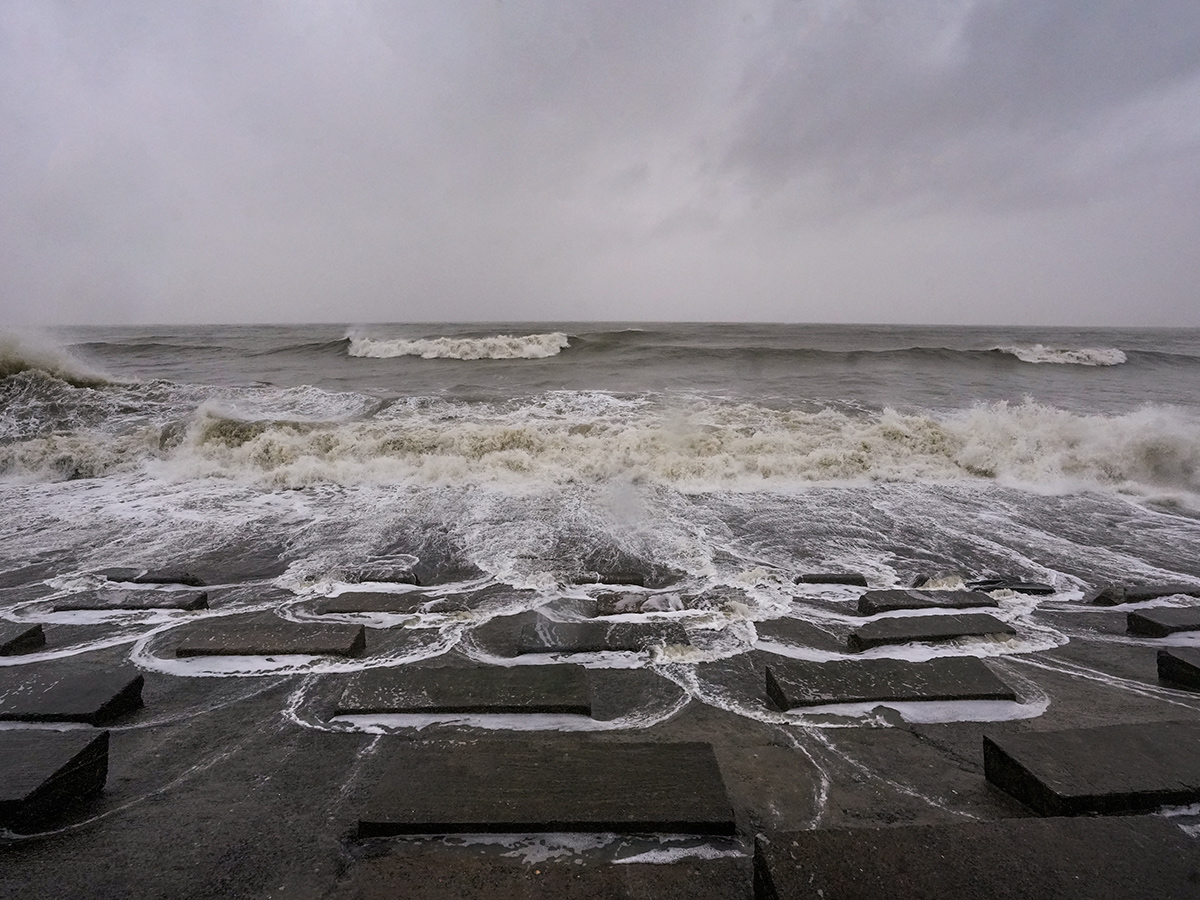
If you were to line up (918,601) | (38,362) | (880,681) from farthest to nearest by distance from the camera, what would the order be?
(38,362), (918,601), (880,681)

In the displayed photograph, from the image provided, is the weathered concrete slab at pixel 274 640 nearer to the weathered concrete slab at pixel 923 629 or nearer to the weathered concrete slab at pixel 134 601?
the weathered concrete slab at pixel 134 601

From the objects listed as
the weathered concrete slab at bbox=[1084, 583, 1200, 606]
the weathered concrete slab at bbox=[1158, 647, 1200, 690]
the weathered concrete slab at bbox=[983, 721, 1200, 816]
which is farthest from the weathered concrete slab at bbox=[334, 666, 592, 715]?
the weathered concrete slab at bbox=[1084, 583, 1200, 606]

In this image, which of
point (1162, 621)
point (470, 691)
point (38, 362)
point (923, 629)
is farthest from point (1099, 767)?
point (38, 362)

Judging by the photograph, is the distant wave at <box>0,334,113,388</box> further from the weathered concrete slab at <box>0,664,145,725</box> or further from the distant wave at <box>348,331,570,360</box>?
the weathered concrete slab at <box>0,664,145,725</box>

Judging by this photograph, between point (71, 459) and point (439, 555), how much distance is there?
23.7ft

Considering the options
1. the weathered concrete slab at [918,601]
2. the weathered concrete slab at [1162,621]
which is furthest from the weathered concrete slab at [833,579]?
the weathered concrete slab at [1162,621]

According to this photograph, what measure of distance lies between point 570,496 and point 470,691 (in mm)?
4550

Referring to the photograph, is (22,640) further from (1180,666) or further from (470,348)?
(470,348)

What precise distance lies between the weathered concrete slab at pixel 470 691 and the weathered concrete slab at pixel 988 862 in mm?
1289

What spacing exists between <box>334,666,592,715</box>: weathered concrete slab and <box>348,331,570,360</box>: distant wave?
2125cm

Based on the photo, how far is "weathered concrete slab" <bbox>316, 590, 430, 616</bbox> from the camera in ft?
13.1

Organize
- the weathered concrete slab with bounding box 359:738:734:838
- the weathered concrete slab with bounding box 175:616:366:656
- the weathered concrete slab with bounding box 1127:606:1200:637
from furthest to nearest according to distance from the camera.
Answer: the weathered concrete slab with bounding box 1127:606:1200:637, the weathered concrete slab with bounding box 175:616:366:656, the weathered concrete slab with bounding box 359:738:734:838

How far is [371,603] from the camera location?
406cm

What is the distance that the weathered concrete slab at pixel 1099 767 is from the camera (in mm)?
1949
